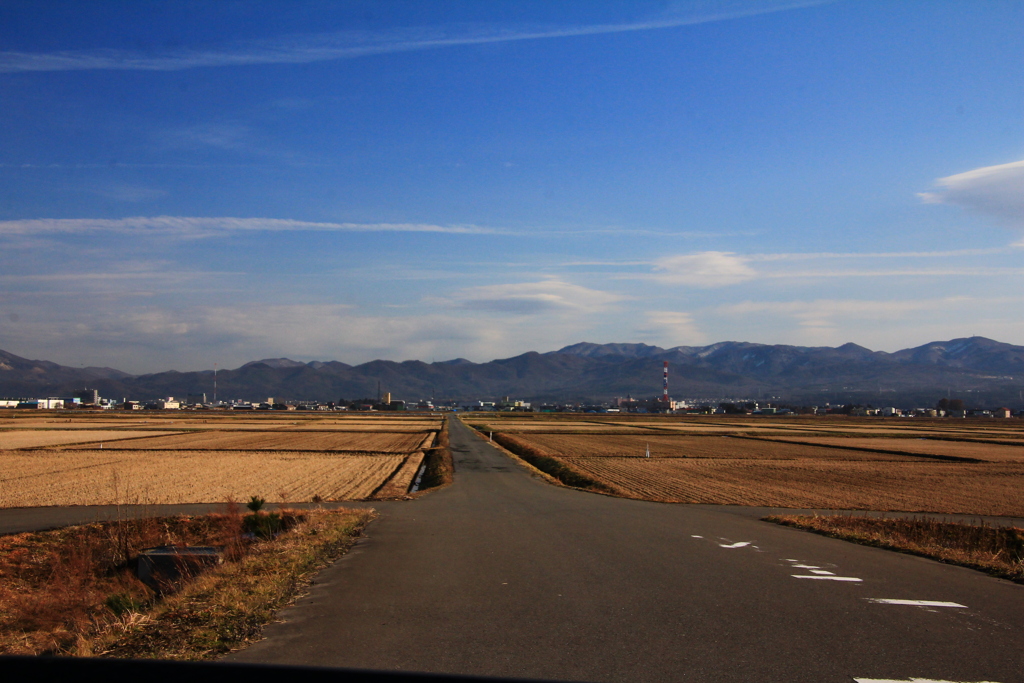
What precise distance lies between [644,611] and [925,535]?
12168mm

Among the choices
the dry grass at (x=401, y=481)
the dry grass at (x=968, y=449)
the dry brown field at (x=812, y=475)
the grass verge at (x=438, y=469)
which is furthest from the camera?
the dry grass at (x=968, y=449)

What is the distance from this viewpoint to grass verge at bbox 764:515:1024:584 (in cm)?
1388

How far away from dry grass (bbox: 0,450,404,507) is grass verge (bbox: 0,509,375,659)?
→ 12.3 feet

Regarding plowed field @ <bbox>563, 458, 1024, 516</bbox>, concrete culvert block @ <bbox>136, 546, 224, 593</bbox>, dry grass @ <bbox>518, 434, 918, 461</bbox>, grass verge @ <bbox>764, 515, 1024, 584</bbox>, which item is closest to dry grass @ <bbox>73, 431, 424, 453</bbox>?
dry grass @ <bbox>518, 434, 918, 461</bbox>

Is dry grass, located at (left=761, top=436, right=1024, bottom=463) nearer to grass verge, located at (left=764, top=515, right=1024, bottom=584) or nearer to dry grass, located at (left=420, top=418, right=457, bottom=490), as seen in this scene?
dry grass, located at (left=420, top=418, right=457, bottom=490)

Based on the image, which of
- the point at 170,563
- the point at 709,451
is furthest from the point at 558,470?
the point at 170,563

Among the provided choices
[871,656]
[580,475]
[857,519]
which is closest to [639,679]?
[871,656]

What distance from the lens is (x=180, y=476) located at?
2967 cm

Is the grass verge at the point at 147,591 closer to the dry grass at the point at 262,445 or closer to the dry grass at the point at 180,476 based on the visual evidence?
the dry grass at the point at 180,476

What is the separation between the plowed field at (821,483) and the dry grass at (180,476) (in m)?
11.4

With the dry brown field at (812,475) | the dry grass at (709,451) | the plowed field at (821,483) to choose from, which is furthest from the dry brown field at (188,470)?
the dry grass at (709,451)

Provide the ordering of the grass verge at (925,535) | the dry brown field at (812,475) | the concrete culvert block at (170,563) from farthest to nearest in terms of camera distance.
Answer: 1. the dry brown field at (812,475)
2. the grass verge at (925,535)
3. the concrete culvert block at (170,563)

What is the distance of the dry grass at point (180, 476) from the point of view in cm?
2312

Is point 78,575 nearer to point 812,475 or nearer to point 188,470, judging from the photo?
point 188,470
